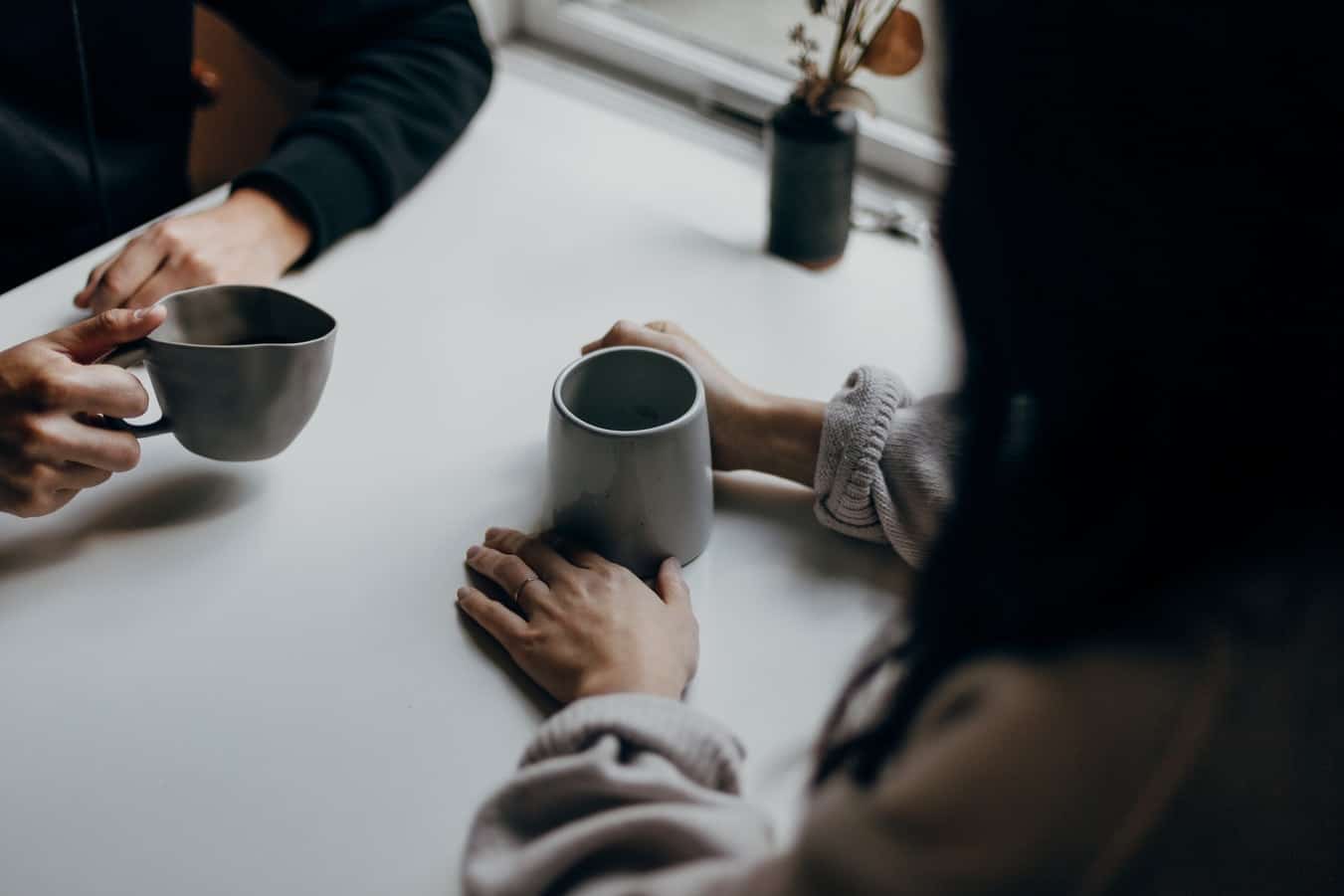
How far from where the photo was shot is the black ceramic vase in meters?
0.90

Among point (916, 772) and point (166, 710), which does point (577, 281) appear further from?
point (916, 772)

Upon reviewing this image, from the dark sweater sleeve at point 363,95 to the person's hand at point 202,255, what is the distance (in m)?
0.02

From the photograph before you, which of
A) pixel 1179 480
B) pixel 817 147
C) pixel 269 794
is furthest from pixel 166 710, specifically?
pixel 817 147

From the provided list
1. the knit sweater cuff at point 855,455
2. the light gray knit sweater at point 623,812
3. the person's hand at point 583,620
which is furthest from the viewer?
the knit sweater cuff at point 855,455

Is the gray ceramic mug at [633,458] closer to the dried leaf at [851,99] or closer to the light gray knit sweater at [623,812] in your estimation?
the light gray knit sweater at [623,812]

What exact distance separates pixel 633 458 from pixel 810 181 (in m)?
0.41

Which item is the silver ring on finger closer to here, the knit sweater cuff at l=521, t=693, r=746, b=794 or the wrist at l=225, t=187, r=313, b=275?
the knit sweater cuff at l=521, t=693, r=746, b=794

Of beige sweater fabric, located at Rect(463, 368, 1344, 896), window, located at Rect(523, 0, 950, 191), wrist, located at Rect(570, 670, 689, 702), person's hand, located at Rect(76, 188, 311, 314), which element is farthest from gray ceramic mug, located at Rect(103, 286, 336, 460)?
window, located at Rect(523, 0, 950, 191)

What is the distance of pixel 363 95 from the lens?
3.30 feet

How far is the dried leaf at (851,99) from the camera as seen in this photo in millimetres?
874

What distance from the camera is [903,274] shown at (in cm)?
96

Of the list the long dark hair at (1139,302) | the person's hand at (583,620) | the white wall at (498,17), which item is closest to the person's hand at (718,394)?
the person's hand at (583,620)

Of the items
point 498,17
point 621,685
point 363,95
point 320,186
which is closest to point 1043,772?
point 621,685

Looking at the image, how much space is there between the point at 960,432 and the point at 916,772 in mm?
119
